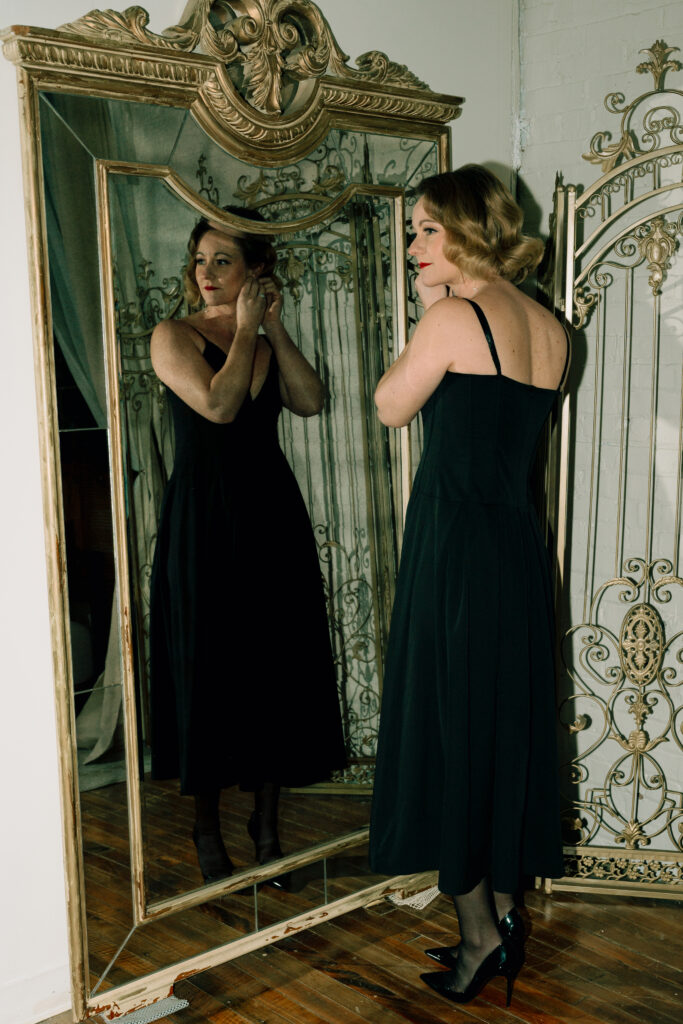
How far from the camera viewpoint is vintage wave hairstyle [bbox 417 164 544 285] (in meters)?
2.32

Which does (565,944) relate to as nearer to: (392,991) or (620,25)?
(392,991)

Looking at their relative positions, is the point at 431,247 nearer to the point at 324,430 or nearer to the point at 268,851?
the point at 324,430

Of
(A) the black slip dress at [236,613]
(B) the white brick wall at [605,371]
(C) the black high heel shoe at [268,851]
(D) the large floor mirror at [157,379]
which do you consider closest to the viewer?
(D) the large floor mirror at [157,379]

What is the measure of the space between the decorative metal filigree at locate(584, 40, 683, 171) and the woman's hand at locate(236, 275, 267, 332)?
1.06 metres

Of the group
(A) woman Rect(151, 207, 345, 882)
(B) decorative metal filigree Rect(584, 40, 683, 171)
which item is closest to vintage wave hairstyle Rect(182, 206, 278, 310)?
(A) woman Rect(151, 207, 345, 882)

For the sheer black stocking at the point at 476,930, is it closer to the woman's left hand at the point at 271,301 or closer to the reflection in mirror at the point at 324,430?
the reflection in mirror at the point at 324,430

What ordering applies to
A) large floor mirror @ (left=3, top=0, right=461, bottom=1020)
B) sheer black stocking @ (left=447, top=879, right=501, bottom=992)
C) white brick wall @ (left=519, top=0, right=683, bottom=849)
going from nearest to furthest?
large floor mirror @ (left=3, top=0, right=461, bottom=1020), sheer black stocking @ (left=447, top=879, right=501, bottom=992), white brick wall @ (left=519, top=0, right=683, bottom=849)

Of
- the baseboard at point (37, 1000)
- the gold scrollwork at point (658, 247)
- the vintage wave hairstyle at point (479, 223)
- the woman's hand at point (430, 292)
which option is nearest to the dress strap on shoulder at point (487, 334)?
the vintage wave hairstyle at point (479, 223)

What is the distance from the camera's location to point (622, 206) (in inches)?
108

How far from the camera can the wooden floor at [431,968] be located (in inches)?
92.8

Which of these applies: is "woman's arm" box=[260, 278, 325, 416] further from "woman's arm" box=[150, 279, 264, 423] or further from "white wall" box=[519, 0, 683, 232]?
"white wall" box=[519, 0, 683, 232]

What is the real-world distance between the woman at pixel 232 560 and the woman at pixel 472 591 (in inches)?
10.4

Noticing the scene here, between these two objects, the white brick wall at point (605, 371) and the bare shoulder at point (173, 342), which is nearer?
the bare shoulder at point (173, 342)

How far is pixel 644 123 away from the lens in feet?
9.02
